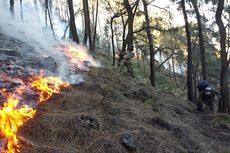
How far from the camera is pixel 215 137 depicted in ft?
29.5

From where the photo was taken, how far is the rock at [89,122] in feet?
21.8

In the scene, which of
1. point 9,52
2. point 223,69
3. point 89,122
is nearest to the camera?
point 89,122

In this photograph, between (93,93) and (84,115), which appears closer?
(84,115)

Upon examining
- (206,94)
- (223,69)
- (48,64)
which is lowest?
(206,94)

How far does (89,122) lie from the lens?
266 inches

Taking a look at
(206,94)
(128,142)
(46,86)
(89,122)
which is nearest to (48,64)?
(46,86)

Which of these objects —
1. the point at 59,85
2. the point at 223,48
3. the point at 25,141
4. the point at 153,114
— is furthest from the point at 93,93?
the point at 223,48

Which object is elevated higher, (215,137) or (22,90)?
(22,90)

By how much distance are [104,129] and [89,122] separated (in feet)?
0.98

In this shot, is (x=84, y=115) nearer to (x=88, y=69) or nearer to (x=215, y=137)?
(x=215, y=137)

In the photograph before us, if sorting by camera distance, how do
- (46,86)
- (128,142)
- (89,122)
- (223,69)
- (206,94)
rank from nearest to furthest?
1. (128,142)
2. (89,122)
3. (46,86)
4. (206,94)
5. (223,69)

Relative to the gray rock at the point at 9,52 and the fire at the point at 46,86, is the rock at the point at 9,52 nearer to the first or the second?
the gray rock at the point at 9,52

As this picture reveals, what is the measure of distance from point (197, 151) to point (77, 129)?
8.04 feet

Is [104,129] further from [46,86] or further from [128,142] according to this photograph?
[46,86]
